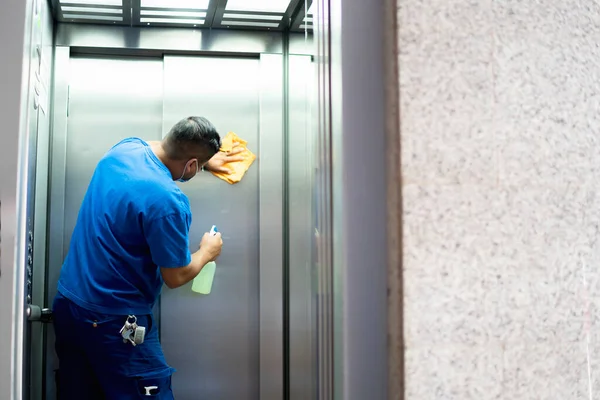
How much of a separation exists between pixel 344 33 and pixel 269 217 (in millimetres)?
1459

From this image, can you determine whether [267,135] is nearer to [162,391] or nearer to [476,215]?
[162,391]

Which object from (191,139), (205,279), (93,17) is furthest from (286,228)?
→ (93,17)

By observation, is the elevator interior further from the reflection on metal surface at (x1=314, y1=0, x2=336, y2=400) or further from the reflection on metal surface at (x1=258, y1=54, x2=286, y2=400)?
the reflection on metal surface at (x1=314, y1=0, x2=336, y2=400)

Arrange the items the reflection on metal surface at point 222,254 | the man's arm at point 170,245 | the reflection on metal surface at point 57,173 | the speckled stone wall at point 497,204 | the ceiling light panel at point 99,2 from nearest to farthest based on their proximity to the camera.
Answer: the speckled stone wall at point 497,204 → the man's arm at point 170,245 → the ceiling light panel at point 99,2 → the reflection on metal surface at point 57,173 → the reflection on metal surface at point 222,254

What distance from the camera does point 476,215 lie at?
1021 millimetres

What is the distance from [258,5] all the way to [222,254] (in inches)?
39.0

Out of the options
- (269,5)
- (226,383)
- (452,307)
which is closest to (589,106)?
(452,307)

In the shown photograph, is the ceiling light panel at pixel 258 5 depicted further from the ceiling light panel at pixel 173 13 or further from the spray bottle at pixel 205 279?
the spray bottle at pixel 205 279

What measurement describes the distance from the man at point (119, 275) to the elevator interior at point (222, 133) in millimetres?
248

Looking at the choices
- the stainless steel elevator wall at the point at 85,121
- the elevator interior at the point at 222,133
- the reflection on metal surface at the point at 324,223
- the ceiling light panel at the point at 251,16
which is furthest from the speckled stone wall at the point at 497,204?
the stainless steel elevator wall at the point at 85,121

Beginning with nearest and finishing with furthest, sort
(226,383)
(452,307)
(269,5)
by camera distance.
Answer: (452,307) → (269,5) → (226,383)

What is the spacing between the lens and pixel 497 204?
103cm

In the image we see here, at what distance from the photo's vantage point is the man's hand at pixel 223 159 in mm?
2425

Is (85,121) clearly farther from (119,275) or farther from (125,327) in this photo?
(125,327)
